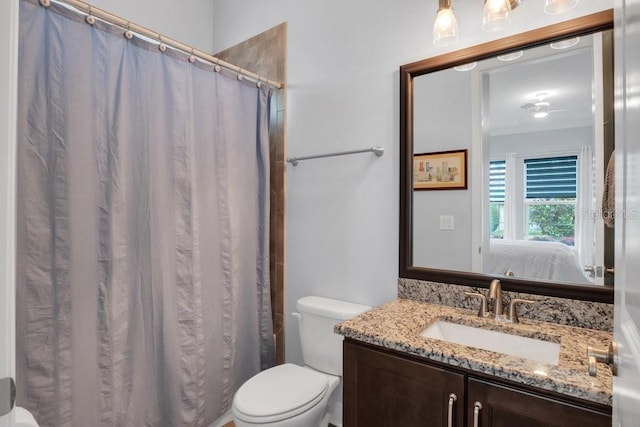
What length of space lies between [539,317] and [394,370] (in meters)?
0.63

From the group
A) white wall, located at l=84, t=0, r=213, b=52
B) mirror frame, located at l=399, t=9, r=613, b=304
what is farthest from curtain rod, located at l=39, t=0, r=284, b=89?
mirror frame, located at l=399, t=9, r=613, b=304

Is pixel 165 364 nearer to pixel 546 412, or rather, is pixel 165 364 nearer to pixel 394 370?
pixel 394 370

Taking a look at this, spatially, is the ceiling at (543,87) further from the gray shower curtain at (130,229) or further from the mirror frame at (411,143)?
the gray shower curtain at (130,229)

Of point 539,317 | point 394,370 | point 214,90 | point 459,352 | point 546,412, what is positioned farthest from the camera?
point 214,90

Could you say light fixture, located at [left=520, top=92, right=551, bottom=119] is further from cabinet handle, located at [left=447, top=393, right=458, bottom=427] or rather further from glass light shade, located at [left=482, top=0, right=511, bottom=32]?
cabinet handle, located at [left=447, top=393, right=458, bottom=427]

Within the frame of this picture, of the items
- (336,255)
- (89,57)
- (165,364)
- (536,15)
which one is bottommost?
(165,364)

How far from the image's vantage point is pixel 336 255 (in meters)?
1.94

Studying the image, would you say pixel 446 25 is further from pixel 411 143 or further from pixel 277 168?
pixel 277 168

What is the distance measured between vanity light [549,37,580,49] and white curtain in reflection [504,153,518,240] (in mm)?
428

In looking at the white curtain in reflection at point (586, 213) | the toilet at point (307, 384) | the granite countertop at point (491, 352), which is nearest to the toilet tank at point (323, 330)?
the toilet at point (307, 384)

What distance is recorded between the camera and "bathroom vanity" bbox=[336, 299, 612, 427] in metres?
0.90

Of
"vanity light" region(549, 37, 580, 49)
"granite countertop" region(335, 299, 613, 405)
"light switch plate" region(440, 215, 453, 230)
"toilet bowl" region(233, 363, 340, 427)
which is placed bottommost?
"toilet bowl" region(233, 363, 340, 427)

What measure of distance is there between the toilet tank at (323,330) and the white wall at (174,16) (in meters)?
2.12

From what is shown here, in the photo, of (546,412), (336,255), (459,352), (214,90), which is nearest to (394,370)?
(459,352)
